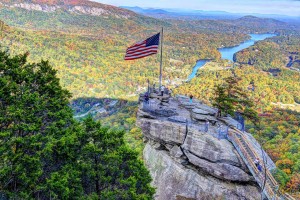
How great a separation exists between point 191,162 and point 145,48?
34.4 feet

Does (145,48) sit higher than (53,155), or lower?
higher

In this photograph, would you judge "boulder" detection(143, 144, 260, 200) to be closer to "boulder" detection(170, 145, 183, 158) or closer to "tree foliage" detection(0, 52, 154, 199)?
"boulder" detection(170, 145, 183, 158)

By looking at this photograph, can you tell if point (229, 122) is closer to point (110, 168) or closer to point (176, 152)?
point (176, 152)

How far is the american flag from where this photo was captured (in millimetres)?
22641

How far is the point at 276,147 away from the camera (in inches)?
1254

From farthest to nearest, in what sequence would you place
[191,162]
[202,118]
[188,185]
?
1. [202,118]
2. [191,162]
3. [188,185]

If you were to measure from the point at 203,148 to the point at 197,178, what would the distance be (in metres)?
2.20

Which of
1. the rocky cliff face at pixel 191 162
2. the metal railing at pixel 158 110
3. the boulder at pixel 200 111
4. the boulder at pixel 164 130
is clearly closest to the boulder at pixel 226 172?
the rocky cliff face at pixel 191 162

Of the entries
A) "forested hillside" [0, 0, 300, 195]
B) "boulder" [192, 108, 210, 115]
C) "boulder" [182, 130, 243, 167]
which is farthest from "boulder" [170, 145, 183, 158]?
"forested hillside" [0, 0, 300, 195]

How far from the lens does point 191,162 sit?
19094 millimetres

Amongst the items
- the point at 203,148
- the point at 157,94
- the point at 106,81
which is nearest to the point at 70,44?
the point at 106,81

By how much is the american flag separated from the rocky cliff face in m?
4.78

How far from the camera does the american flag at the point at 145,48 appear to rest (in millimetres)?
22641

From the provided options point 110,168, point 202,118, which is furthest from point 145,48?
point 110,168
